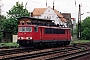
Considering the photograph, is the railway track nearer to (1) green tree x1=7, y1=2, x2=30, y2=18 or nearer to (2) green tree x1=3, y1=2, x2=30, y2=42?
(2) green tree x1=3, y1=2, x2=30, y2=42

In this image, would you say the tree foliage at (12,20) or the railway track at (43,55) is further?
the tree foliage at (12,20)

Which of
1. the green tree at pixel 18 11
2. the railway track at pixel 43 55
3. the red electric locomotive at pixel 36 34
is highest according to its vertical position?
the green tree at pixel 18 11

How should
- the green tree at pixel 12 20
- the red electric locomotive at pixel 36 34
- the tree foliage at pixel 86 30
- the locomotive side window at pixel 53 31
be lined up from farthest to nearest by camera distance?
the tree foliage at pixel 86 30 → the green tree at pixel 12 20 → the locomotive side window at pixel 53 31 → the red electric locomotive at pixel 36 34

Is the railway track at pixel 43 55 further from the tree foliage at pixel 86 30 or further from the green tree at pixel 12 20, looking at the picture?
the tree foliage at pixel 86 30

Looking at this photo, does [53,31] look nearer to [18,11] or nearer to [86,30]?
[18,11]

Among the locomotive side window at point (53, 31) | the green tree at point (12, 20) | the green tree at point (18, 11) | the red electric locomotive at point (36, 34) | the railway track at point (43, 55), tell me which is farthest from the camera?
the green tree at point (18, 11)

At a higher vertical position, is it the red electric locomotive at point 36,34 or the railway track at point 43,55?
the red electric locomotive at point 36,34

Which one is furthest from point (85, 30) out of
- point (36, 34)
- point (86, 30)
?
point (36, 34)

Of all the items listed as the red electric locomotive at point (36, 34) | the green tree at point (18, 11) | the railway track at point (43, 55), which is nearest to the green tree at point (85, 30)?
the green tree at point (18, 11)

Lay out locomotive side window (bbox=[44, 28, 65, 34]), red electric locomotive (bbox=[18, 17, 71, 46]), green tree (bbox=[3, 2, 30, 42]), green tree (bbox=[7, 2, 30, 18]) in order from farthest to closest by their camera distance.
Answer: green tree (bbox=[7, 2, 30, 18])
green tree (bbox=[3, 2, 30, 42])
locomotive side window (bbox=[44, 28, 65, 34])
red electric locomotive (bbox=[18, 17, 71, 46])

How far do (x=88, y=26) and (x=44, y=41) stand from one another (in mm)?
43044

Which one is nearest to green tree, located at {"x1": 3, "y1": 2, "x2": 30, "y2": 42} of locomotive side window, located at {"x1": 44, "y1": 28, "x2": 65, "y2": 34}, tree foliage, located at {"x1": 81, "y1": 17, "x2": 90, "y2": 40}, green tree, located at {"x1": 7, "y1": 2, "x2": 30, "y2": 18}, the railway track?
green tree, located at {"x1": 7, "y1": 2, "x2": 30, "y2": 18}

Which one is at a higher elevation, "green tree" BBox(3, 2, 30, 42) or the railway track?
"green tree" BBox(3, 2, 30, 42)

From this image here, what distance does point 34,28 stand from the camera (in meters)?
30.1
